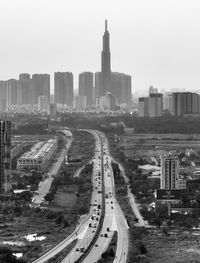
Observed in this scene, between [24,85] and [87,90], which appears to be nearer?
[24,85]

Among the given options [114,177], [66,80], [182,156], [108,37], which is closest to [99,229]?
[114,177]

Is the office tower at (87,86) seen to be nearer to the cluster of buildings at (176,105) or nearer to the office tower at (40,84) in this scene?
the office tower at (40,84)

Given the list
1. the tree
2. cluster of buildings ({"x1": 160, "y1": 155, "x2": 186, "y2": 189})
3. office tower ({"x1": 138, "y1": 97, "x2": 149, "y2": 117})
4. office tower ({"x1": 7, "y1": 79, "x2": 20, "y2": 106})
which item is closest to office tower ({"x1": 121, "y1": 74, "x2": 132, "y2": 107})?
office tower ({"x1": 7, "y1": 79, "x2": 20, "y2": 106})

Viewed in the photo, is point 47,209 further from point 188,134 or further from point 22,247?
point 188,134

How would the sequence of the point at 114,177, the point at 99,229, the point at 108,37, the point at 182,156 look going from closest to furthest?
the point at 99,229 < the point at 114,177 < the point at 182,156 < the point at 108,37

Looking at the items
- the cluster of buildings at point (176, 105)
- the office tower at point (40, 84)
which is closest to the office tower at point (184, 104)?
the cluster of buildings at point (176, 105)

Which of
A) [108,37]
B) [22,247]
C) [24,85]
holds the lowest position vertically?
[22,247]

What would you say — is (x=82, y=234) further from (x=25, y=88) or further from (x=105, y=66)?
(x=25, y=88)
